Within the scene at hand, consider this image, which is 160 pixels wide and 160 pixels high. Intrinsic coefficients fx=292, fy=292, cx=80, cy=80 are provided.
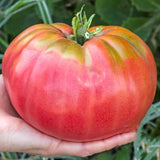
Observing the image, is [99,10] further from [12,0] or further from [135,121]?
[135,121]

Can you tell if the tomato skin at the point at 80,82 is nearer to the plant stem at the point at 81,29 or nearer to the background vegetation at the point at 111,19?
the plant stem at the point at 81,29

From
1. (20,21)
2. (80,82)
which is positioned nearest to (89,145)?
(80,82)

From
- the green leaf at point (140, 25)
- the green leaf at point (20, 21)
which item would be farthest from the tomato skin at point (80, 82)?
the green leaf at point (20, 21)

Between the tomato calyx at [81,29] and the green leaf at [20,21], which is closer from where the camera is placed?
the tomato calyx at [81,29]

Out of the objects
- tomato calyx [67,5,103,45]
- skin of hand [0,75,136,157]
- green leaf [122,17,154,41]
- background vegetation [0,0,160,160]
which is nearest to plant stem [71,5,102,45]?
tomato calyx [67,5,103,45]

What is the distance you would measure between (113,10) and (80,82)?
0.77 metres

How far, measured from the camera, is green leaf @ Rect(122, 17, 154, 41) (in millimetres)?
1272

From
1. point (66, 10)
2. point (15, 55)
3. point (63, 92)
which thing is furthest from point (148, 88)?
point (66, 10)

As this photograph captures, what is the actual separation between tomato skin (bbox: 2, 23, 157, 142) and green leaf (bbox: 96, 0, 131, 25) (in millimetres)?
577

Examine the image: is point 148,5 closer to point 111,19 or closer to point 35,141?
point 111,19

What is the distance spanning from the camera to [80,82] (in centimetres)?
66

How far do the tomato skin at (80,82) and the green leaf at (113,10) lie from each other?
0.58 metres

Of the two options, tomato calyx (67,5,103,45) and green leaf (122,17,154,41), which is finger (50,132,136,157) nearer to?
tomato calyx (67,5,103,45)

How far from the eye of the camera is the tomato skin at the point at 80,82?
2.17 feet
